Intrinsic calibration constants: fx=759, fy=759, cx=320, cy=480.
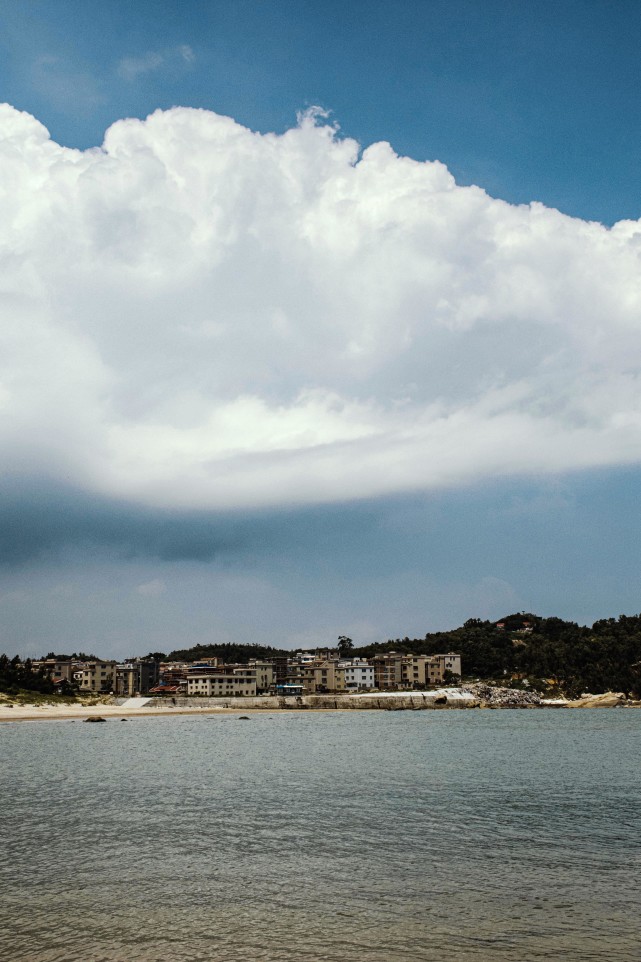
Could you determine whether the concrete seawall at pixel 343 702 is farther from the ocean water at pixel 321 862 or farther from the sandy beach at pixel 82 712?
the ocean water at pixel 321 862

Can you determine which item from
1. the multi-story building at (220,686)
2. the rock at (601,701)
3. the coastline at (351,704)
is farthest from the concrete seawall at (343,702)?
the multi-story building at (220,686)

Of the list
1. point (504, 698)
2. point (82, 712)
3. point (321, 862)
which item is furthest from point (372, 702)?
point (321, 862)

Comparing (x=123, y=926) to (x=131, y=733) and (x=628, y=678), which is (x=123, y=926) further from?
(x=628, y=678)

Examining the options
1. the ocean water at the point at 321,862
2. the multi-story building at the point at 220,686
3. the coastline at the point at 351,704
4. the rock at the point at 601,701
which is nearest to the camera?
the ocean water at the point at 321,862

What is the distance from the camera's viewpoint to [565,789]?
4219 centimetres

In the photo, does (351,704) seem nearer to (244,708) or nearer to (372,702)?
(372,702)

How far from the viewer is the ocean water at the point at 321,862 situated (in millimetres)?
17266

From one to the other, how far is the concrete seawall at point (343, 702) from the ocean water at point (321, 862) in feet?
367

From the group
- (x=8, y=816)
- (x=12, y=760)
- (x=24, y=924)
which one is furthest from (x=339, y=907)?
(x=12, y=760)

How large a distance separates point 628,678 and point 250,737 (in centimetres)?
13435

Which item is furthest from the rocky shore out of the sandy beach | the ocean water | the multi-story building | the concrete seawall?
the ocean water

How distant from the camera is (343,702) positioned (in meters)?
166

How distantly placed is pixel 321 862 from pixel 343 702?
480ft

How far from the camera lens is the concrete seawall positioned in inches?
6427
